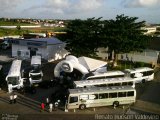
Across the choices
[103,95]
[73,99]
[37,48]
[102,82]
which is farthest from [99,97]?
[37,48]

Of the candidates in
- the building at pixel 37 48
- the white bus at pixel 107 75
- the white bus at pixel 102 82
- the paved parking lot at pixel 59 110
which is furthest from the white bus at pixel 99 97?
the building at pixel 37 48

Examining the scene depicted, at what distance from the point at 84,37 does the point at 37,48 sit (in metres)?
12.5

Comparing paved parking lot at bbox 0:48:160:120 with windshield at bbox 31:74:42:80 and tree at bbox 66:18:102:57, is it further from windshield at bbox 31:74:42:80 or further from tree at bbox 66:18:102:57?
tree at bbox 66:18:102:57

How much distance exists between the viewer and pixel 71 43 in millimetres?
46719

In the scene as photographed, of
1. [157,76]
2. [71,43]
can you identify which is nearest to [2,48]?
[71,43]

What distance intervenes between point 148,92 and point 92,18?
774 inches

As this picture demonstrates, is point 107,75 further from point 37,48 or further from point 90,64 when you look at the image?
point 37,48

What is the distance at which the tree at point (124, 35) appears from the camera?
1741 inches

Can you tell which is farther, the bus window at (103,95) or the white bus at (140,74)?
the white bus at (140,74)

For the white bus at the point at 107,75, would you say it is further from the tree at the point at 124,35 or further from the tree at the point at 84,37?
the tree at the point at 84,37

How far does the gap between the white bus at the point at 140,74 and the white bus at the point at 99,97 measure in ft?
29.1

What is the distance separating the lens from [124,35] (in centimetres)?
4494

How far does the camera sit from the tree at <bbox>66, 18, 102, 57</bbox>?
45.9 metres

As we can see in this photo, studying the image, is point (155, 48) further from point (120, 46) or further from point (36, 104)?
point (36, 104)
